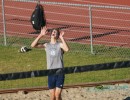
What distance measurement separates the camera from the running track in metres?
21.0

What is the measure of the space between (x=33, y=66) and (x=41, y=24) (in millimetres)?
1526

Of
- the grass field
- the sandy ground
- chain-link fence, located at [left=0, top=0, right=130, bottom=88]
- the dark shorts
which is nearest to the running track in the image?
chain-link fence, located at [left=0, top=0, right=130, bottom=88]

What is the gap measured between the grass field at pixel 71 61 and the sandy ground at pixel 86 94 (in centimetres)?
83

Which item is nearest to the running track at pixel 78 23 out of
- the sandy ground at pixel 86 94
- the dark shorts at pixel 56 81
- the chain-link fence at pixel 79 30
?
the chain-link fence at pixel 79 30

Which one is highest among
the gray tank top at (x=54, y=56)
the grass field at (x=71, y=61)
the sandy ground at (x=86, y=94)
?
the gray tank top at (x=54, y=56)

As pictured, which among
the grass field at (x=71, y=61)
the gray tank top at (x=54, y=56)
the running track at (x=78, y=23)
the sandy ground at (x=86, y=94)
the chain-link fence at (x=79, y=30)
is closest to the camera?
the gray tank top at (x=54, y=56)

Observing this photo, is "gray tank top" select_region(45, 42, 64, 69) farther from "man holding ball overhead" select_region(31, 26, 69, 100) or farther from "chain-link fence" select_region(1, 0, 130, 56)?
"chain-link fence" select_region(1, 0, 130, 56)

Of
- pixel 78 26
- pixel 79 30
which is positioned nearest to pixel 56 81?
pixel 79 30

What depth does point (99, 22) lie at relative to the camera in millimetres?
23219

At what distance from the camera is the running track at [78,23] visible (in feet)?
68.9

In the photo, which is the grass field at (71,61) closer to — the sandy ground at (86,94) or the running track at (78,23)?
the sandy ground at (86,94)

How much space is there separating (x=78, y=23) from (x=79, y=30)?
111 cm

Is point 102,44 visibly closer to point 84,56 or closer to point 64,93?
point 84,56

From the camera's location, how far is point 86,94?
1471 cm
